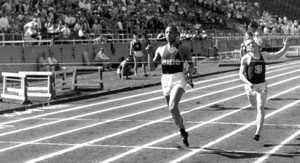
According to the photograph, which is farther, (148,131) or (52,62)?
(52,62)

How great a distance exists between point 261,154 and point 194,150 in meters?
1.13

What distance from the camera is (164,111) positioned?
16.9 metres

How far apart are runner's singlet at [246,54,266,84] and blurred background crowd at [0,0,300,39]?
1795 centimetres

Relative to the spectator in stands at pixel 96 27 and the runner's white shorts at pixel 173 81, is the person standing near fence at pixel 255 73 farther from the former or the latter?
the spectator in stands at pixel 96 27

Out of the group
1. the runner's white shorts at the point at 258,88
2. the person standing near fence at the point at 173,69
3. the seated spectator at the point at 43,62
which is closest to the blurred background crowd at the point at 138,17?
the seated spectator at the point at 43,62

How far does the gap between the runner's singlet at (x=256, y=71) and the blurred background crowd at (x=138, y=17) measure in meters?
17.9

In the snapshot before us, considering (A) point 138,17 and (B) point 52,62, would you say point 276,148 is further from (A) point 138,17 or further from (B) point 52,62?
(A) point 138,17

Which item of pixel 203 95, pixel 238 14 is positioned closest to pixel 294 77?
pixel 203 95

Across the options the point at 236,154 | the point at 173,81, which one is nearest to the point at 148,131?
the point at 173,81

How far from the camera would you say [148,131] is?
13211 millimetres

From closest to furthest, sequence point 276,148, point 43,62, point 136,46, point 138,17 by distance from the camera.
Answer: point 276,148, point 43,62, point 136,46, point 138,17

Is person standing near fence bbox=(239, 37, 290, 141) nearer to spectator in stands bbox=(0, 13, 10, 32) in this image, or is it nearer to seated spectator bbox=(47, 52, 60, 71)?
seated spectator bbox=(47, 52, 60, 71)

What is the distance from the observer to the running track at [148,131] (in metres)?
10.5

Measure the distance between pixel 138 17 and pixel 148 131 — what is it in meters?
29.0
